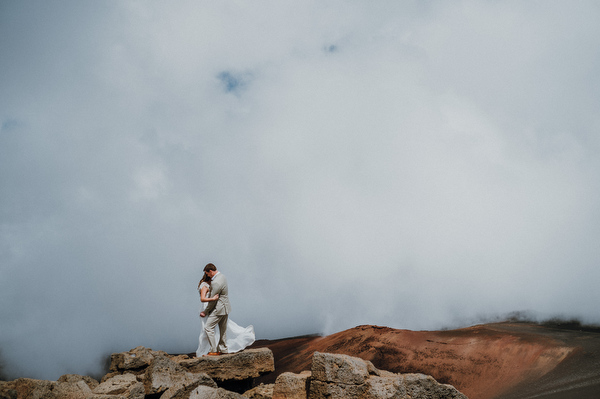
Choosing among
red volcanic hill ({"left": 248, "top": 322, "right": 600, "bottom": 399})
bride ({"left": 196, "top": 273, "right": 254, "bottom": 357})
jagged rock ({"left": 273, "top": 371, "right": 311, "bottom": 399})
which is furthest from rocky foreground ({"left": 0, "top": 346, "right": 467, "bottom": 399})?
red volcanic hill ({"left": 248, "top": 322, "right": 600, "bottom": 399})

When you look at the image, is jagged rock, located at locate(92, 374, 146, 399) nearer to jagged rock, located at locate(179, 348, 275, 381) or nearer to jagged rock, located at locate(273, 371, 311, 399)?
jagged rock, located at locate(179, 348, 275, 381)

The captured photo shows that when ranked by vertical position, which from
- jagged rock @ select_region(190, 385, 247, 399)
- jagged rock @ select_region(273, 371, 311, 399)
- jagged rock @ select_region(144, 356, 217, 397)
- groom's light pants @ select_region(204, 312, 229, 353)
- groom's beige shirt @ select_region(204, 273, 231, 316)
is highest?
groom's beige shirt @ select_region(204, 273, 231, 316)

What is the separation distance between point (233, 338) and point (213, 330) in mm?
566

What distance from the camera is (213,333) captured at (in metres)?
9.16

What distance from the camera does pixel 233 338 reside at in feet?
31.1

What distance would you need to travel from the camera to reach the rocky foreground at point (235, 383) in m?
6.42

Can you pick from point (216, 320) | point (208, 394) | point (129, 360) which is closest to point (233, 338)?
point (216, 320)

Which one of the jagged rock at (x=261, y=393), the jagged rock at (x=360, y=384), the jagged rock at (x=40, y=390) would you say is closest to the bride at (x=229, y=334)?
the jagged rock at (x=261, y=393)

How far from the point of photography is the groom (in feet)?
29.7

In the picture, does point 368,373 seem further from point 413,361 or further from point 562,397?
point 413,361

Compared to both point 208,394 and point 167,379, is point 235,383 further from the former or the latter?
point 208,394

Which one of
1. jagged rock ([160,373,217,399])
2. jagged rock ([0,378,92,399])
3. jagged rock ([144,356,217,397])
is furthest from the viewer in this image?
jagged rock ([144,356,217,397])

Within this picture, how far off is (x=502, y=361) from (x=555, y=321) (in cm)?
289

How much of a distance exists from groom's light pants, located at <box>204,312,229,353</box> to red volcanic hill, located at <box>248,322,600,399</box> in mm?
6044
